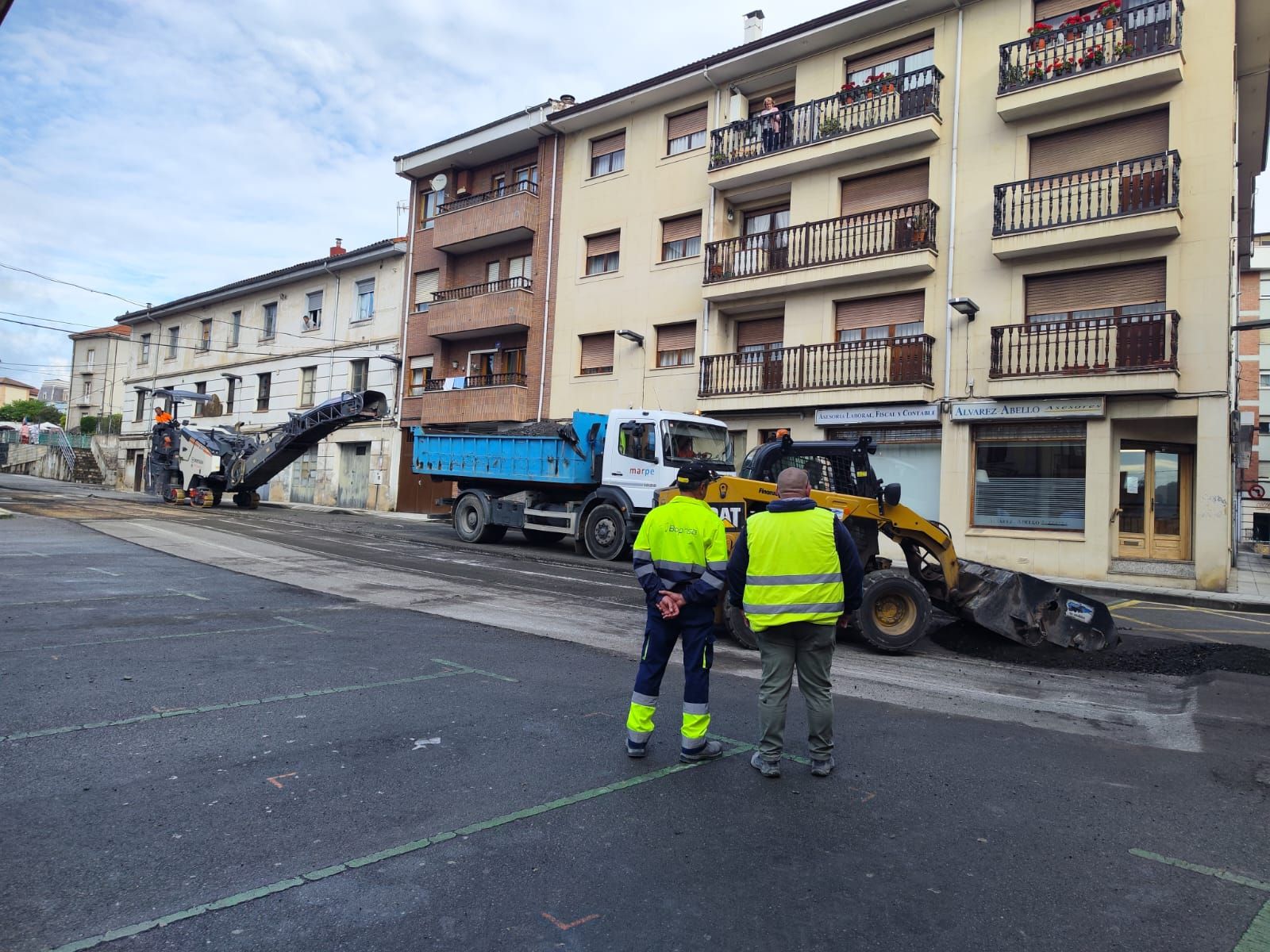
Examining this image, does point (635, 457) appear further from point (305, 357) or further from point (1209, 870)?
point (305, 357)

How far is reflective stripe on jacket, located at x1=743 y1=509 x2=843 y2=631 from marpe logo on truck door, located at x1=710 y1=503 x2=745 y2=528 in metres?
4.49

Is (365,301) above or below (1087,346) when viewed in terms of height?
above

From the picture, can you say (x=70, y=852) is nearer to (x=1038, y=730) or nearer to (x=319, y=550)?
(x=1038, y=730)

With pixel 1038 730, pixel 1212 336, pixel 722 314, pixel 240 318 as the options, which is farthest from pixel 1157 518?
pixel 240 318

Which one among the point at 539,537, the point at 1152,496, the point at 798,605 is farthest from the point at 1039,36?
the point at 798,605

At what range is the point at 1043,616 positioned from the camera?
329 inches

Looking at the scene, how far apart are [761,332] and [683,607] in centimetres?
1743

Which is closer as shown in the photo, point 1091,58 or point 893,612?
point 893,612

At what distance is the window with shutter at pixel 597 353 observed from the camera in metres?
24.0

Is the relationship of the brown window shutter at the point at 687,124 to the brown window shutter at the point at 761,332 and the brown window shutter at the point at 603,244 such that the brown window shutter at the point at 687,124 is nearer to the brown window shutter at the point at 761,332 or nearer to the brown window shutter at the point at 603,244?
the brown window shutter at the point at 603,244

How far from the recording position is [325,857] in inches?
132

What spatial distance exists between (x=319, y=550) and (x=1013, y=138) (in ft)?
51.7

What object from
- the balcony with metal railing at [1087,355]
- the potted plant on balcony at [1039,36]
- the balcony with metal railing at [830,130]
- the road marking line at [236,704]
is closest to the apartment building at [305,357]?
the balcony with metal railing at [830,130]

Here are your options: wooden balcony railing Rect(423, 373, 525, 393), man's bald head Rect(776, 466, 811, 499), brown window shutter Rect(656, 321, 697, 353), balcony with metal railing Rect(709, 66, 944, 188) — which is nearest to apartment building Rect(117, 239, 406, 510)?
wooden balcony railing Rect(423, 373, 525, 393)
